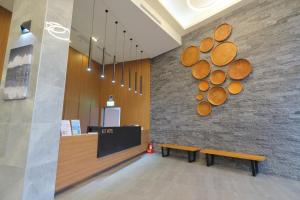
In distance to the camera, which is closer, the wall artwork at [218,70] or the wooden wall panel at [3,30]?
the wooden wall panel at [3,30]

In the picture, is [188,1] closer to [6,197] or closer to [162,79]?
[162,79]

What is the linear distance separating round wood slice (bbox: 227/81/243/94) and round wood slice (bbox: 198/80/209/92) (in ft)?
2.38

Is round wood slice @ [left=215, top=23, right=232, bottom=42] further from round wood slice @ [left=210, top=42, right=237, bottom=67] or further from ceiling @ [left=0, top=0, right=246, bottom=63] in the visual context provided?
ceiling @ [left=0, top=0, right=246, bottom=63]

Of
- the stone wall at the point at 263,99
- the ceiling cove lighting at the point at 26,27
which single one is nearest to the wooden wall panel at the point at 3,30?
the ceiling cove lighting at the point at 26,27

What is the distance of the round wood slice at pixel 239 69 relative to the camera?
4665mm

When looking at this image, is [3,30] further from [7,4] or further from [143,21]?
[143,21]

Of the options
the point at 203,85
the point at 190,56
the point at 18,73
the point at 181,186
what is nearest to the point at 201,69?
the point at 203,85

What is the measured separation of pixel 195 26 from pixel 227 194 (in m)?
5.29

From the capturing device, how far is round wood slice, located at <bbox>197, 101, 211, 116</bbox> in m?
5.40

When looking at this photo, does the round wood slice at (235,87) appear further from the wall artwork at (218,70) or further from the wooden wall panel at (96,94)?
the wooden wall panel at (96,94)

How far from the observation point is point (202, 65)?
5.74 metres

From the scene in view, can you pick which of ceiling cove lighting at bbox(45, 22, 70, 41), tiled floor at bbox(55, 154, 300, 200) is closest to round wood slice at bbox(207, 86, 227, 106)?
tiled floor at bbox(55, 154, 300, 200)

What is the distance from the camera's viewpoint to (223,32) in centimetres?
527

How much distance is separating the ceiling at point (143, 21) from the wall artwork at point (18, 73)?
2.46 meters
